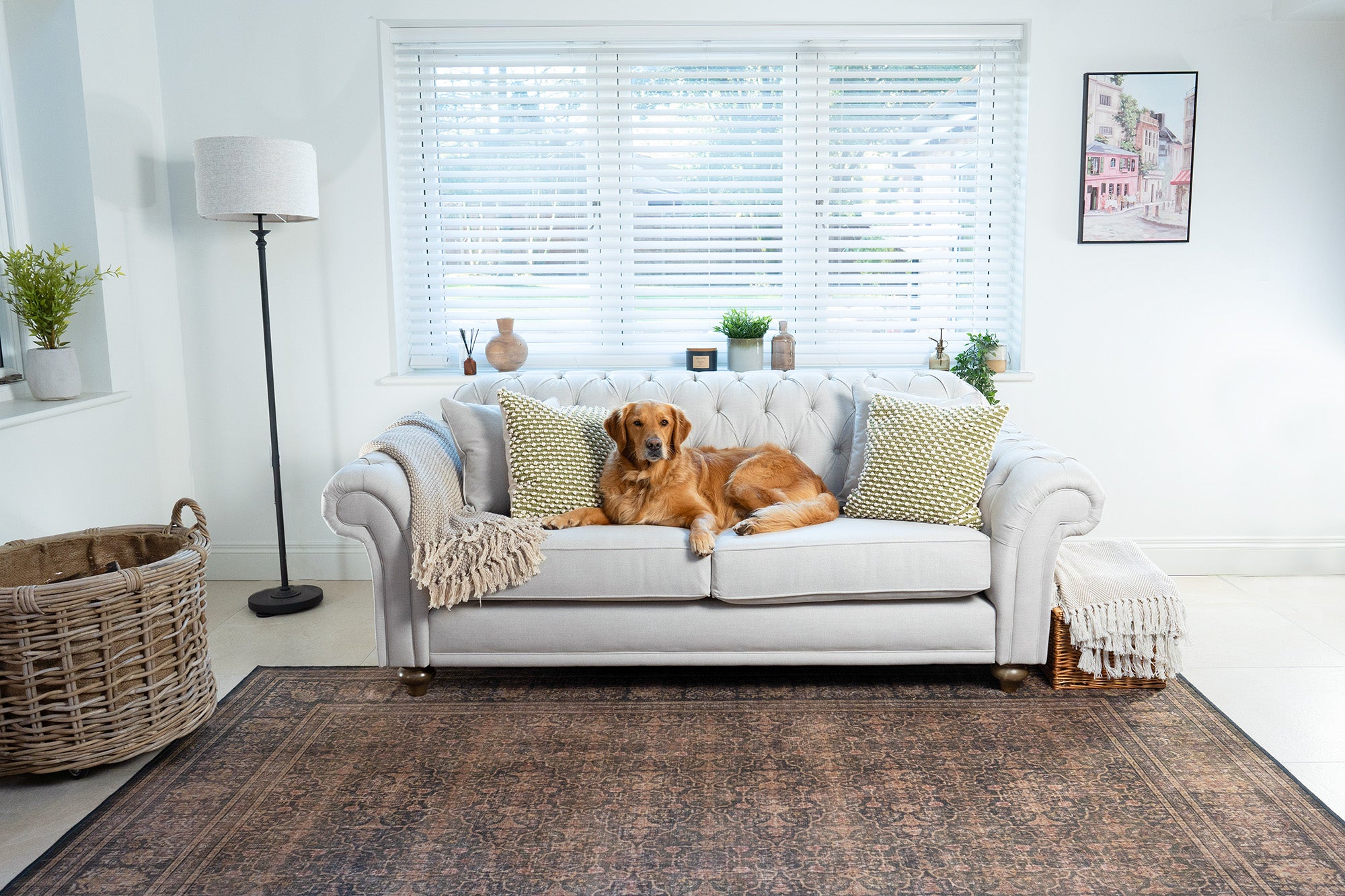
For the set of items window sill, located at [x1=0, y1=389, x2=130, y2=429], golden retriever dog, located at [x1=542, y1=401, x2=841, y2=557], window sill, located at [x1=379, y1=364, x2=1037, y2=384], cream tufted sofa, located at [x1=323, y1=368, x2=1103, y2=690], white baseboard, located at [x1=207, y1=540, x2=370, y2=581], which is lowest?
white baseboard, located at [x1=207, y1=540, x2=370, y2=581]

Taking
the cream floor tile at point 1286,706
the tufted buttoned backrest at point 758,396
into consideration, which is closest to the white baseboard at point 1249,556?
the cream floor tile at point 1286,706

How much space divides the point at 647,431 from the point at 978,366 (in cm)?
163

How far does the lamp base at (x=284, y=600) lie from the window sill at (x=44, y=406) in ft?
2.91

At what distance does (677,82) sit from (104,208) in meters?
2.22

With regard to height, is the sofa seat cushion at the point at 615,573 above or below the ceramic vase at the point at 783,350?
below

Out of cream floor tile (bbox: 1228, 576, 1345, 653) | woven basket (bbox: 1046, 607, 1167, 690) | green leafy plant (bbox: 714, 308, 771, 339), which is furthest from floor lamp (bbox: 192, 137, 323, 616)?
cream floor tile (bbox: 1228, 576, 1345, 653)

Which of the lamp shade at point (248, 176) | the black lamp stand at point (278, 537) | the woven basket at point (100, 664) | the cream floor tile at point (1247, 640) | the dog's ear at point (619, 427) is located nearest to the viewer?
the woven basket at point (100, 664)

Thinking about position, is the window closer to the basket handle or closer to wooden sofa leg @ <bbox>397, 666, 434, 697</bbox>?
the basket handle

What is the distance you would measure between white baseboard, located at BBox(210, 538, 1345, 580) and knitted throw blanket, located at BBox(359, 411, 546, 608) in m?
1.32

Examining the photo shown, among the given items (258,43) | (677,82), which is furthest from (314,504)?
(677,82)

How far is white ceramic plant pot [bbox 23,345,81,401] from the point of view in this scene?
313 centimetres

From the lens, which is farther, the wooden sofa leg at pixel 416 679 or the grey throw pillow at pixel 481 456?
the grey throw pillow at pixel 481 456

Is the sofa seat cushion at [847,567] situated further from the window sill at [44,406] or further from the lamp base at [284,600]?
the window sill at [44,406]

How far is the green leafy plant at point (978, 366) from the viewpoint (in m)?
3.68
